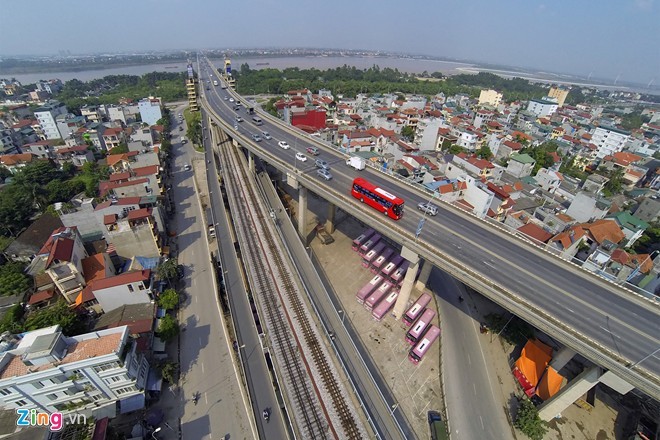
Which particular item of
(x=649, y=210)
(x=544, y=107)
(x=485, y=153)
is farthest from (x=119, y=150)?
(x=544, y=107)

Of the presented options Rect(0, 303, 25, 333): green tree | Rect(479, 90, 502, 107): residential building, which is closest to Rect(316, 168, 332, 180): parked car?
Rect(0, 303, 25, 333): green tree

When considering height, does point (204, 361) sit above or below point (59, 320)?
below

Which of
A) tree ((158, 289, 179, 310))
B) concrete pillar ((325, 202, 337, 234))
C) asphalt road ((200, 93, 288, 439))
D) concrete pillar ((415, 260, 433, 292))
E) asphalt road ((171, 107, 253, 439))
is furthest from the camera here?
concrete pillar ((325, 202, 337, 234))

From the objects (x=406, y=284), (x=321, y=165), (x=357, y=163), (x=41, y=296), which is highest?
(x=357, y=163)

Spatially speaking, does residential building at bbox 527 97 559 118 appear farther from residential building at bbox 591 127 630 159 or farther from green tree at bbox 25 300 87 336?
green tree at bbox 25 300 87 336

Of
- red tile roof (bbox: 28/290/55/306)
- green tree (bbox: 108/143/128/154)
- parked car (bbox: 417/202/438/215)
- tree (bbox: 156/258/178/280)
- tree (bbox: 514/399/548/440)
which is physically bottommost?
tree (bbox: 514/399/548/440)

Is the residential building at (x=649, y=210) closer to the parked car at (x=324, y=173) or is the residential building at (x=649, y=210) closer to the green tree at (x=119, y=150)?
the parked car at (x=324, y=173)

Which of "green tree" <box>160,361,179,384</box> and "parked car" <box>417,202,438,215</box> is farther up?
"parked car" <box>417,202,438,215</box>

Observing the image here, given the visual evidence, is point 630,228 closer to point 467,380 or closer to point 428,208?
point 428,208
